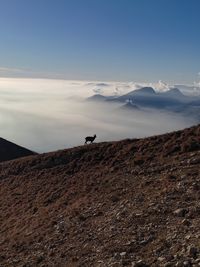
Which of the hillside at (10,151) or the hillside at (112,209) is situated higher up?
the hillside at (10,151)

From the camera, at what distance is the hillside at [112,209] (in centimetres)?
1714

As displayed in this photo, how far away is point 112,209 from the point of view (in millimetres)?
22875

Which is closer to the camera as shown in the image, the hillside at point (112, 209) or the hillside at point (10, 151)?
the hillside at point (112, 209)

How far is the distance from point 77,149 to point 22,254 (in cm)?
2430

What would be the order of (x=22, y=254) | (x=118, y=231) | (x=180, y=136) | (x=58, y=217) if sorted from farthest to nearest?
(x=180, y=136)
(x=58, y=217)
(x=22, y=254)
(x=118, y=231)

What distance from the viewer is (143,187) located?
2523 cm

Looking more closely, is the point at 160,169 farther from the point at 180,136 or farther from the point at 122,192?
the point at 180,136

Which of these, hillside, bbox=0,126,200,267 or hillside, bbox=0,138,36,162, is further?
hillside, bbox=0,138,36,162

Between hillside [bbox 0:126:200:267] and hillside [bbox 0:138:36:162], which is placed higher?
hillside [bbox 0:138:36:162]

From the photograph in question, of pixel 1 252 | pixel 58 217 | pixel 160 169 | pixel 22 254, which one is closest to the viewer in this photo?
pixel 22 254

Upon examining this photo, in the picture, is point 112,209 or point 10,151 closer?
point 112,209

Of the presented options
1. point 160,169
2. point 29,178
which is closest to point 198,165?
point 160,169

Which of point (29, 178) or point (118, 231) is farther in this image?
point (29, 178)

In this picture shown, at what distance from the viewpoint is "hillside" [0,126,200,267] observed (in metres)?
17.1
